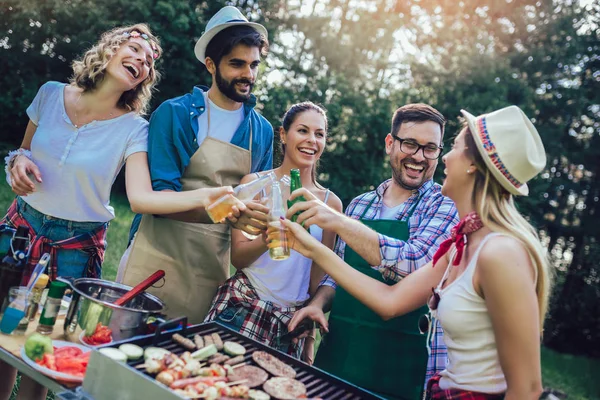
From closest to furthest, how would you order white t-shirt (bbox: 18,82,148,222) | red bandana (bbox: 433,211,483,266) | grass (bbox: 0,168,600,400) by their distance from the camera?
red bandana (bbox: 433,211,483,266), white t-shirt (bbox: 18,82,148,222), grass (bbox: 0,168,600,400)

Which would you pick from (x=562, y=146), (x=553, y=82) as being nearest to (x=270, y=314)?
(x=562, y=146)

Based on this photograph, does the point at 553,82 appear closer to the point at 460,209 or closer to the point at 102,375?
the point at 460,209

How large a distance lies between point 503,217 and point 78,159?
2.56m

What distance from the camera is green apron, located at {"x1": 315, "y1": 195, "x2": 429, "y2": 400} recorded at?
2977mm

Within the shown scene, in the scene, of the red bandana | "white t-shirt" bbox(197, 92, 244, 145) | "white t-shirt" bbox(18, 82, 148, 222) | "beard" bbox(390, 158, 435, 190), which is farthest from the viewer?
"white t-shirt" bbox(197, 92, 244, 145)

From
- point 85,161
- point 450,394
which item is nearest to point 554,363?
point 450,394

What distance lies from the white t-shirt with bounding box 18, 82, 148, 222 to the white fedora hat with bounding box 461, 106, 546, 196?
213 cm

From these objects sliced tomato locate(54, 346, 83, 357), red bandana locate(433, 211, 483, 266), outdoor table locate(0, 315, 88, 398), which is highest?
red bandana locate(433, 211, 483, 266)

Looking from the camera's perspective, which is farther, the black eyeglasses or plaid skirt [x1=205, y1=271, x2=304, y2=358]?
the black eyeglasses

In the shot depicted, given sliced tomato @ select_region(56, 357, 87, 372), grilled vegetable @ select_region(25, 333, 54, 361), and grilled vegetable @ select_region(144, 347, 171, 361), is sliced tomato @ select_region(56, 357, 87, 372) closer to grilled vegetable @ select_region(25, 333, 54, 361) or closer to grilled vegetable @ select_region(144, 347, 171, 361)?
grilled vegetable @ select_region(25, 333, 54, 361)

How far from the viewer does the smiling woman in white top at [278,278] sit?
306cm

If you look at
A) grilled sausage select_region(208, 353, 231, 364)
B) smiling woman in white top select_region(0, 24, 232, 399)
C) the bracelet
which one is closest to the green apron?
grilled sausage select_region(208, 353, 231, 364)

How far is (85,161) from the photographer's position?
10.2 feet

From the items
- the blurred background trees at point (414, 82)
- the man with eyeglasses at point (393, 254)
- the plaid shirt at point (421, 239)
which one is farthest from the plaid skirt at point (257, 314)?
the blurred background trees at point (414, 82)
